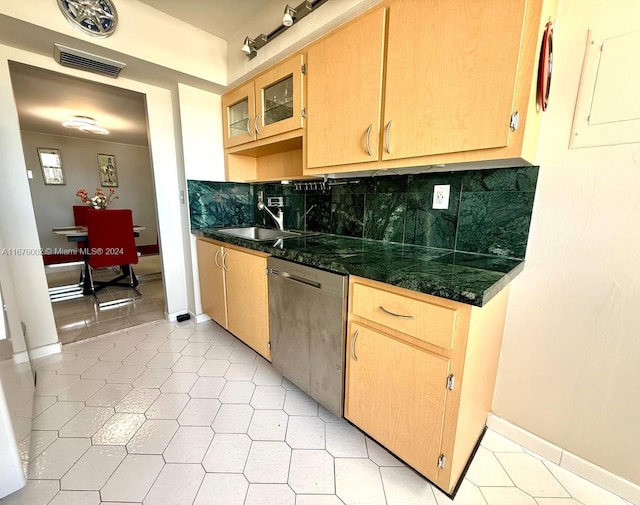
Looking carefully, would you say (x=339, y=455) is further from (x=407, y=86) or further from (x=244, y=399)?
(x=407, y=86)

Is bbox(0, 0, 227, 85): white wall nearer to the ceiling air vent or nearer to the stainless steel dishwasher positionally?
the ceiling air vent

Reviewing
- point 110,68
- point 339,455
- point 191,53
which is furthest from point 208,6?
point 339,455

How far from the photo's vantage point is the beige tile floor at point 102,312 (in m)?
2.35

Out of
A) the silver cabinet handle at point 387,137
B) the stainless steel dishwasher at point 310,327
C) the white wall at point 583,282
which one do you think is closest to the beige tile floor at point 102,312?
the stainless steel dishwasher at point 310,327

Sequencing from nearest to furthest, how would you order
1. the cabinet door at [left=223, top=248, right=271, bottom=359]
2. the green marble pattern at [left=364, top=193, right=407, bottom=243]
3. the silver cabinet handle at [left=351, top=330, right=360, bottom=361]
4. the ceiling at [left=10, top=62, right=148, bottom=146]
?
the silver cabinet handle at [left=351, top=330, right=360, bottom=361] → the green marble pattern at [left=364, top=193, right=407, bottom=243] → the cabinet door at [left=223, top=248, right=271, bottom=359] → the ceiling at [left=10, top=62, right=148, bottom=146]

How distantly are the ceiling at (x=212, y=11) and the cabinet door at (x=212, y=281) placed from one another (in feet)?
5.12

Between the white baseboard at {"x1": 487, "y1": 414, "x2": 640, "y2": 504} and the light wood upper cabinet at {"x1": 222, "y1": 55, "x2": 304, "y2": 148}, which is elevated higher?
the light wood upper cabinet at {"x1": 222, "y1": 55, "x2": 304, "y2": 148}

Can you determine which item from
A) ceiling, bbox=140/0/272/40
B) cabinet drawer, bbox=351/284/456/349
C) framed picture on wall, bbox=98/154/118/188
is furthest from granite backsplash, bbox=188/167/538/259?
framed picture on wall, bbox=98/154/118/188

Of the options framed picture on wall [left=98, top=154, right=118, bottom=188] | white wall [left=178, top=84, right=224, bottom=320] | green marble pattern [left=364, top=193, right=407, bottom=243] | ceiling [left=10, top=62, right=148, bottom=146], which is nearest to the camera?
green marble pattern [left=364, top=193, right=407, bottom=243]

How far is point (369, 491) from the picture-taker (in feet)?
3.49

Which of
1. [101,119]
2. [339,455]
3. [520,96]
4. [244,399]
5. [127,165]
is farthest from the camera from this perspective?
[127,165]

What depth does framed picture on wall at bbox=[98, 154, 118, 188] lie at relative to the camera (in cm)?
532

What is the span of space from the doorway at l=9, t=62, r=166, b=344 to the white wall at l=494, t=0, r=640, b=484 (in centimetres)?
273

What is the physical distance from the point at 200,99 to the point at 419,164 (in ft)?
6.57
